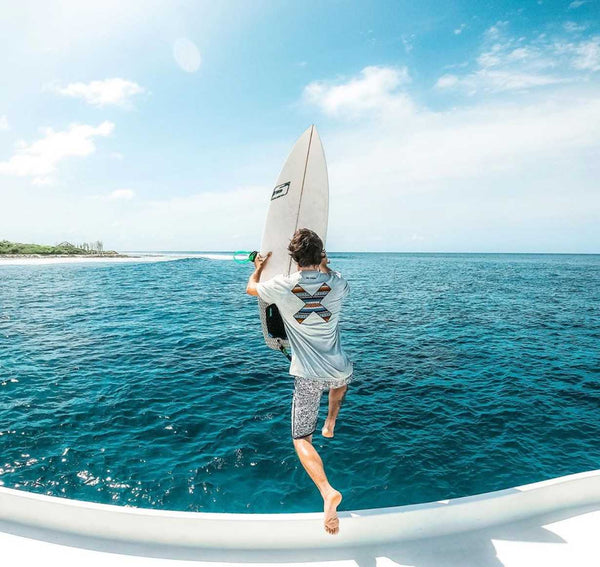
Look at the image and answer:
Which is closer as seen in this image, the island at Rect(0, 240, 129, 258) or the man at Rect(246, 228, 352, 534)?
the man at Rect(246, 228, 352, 534)

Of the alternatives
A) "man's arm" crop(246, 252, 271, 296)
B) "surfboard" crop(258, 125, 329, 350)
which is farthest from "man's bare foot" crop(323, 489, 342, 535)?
"surfboard" crop(258, 125, 329, 350)

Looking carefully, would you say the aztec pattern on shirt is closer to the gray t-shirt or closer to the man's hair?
the gray t-shirt

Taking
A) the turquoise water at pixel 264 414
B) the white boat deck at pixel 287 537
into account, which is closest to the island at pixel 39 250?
the turquoise water at pixel 264 414

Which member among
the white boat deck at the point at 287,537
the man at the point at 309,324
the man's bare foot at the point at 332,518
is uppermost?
the man at the point at 309,324

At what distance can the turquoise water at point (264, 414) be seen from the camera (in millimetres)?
7562

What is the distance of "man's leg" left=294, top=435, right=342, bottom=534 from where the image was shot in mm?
3324

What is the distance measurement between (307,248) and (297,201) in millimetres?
3321

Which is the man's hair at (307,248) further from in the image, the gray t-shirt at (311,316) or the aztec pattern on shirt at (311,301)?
the aztec pattern on shirt at (311,301)

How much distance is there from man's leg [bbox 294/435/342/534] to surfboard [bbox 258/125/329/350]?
3.41m

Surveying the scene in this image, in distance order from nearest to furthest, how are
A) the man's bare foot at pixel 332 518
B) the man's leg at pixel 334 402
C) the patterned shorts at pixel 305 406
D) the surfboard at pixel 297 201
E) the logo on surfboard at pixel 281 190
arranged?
1. the man's bare foot at pixel 332 518
2. the patterned shorts at pixel 305 406
3. the man's leg at pixel 334 402
4. the surfboard at pixel 297 201
5. the logo on surfboard at pixel 281 190

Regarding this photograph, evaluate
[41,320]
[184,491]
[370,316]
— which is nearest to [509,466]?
[184,491]

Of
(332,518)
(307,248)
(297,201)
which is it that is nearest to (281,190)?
(297,201)

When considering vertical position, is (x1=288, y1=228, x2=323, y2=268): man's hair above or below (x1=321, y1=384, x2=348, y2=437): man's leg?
above

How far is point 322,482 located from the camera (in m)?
3.56
